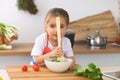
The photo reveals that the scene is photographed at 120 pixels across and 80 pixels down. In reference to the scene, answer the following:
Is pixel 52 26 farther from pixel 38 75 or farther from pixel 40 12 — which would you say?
pixel 40 12

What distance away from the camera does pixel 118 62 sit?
2.79 m

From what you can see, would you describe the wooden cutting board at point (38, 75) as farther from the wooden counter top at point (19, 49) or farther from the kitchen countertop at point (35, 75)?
the wooden counter top at point (19, 49)

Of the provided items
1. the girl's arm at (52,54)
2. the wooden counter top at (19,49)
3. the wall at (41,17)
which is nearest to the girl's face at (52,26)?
the girl's arm at (52,54)

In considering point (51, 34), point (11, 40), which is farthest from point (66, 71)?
point (11, 40)

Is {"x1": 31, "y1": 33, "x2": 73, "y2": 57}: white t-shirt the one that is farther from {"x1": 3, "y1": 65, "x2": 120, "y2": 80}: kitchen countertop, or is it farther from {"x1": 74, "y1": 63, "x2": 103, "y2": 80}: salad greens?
{"x1": 74, "y1": 63, "x2": 103, "y2": 80}: salad greens

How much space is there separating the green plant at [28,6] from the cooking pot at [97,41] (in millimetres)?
548

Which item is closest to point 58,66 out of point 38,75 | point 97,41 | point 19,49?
point 38,75

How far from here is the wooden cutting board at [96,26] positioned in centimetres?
278

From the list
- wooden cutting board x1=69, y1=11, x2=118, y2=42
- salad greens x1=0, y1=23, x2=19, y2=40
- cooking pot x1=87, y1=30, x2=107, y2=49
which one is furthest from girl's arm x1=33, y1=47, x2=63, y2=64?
wooden cutting board x1=69, y1=11, x2=118, y2=42

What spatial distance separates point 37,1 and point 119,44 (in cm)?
84

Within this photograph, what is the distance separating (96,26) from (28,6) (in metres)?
0.67

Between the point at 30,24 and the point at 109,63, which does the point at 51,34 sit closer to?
the point at 30,24

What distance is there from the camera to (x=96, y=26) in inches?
112

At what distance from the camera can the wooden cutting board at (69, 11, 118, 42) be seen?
9.13ft
